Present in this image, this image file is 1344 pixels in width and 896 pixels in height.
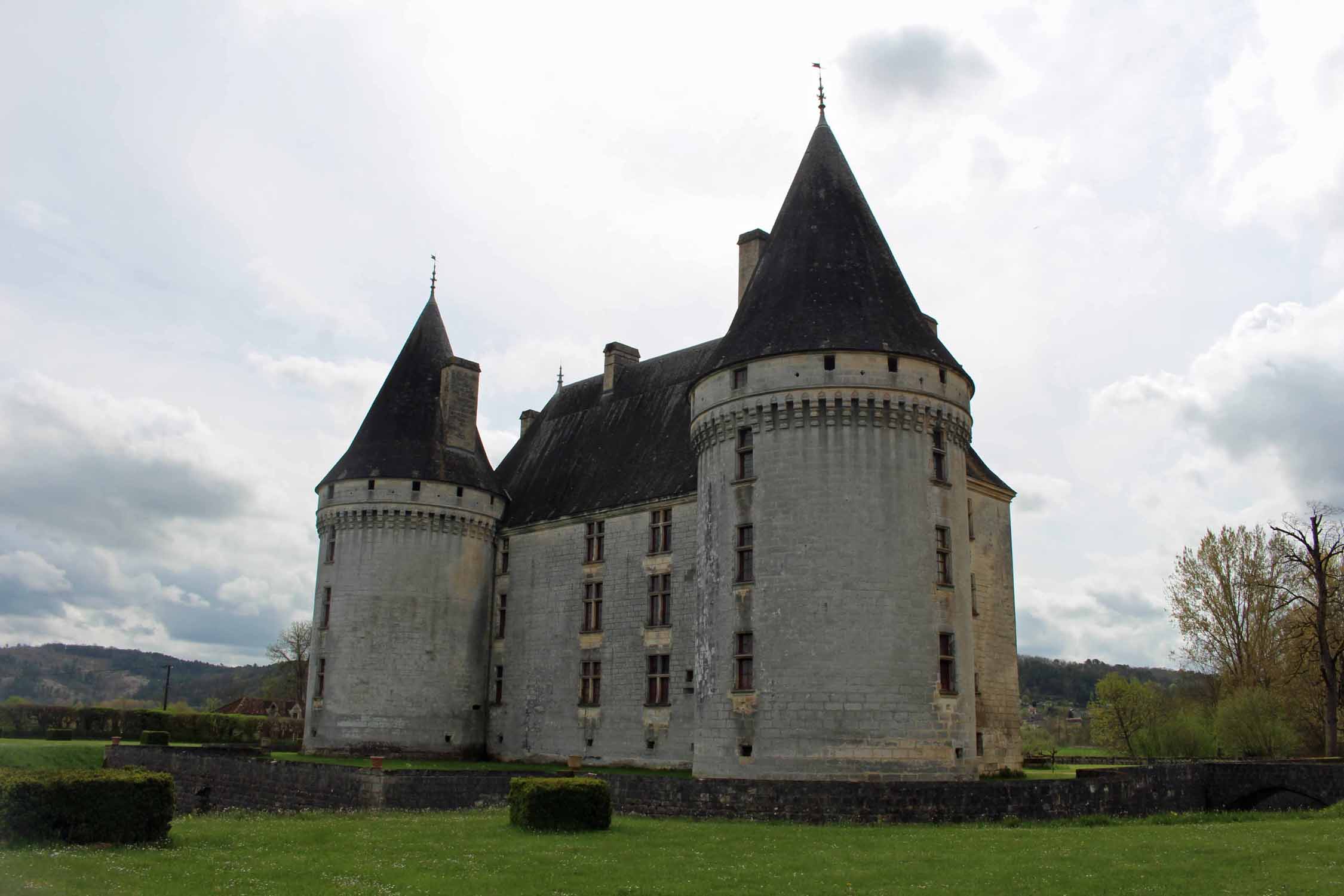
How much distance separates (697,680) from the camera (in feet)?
86.9

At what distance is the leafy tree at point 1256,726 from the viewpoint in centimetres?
4072

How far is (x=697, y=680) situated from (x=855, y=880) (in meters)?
13.1

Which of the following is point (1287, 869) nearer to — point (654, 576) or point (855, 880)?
point (855, 880)

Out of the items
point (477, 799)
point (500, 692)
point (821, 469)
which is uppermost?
point (821, 469)

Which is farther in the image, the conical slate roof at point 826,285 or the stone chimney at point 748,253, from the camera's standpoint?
the stone chimney at point 748,253

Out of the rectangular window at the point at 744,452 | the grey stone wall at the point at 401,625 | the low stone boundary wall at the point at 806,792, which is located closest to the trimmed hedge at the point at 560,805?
the low stone boundary wall at the point at 806,792

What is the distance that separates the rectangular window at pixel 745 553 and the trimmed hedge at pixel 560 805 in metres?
7.97

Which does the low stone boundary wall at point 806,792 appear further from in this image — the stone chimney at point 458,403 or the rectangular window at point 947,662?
the stone chimney at point 458,403

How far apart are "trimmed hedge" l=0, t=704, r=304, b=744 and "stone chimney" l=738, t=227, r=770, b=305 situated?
32.5m

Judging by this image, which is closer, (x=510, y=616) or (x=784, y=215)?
(x=784, y=215)

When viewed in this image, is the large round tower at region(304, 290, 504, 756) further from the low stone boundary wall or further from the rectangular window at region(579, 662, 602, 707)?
the rectangular window at region(579, 662, 602, 707)

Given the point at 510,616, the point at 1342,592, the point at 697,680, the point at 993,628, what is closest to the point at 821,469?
the point at 697,680

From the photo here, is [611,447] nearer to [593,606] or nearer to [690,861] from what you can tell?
[593,606]

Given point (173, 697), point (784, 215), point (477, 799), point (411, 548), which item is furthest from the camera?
point (173, 697)
